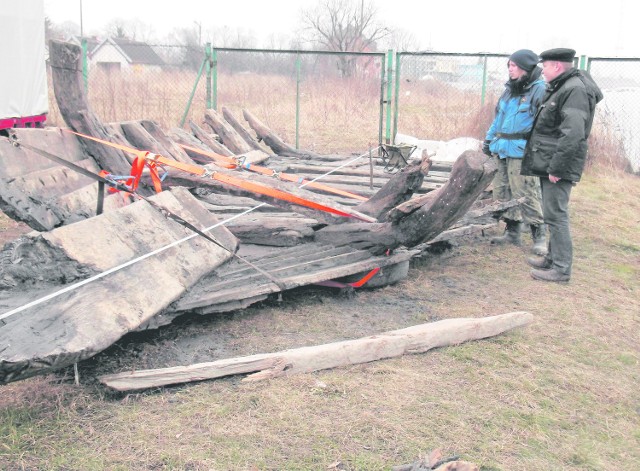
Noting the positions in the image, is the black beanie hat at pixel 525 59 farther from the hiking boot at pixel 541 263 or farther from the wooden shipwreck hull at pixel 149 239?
the hiking boot at pixel 541 263

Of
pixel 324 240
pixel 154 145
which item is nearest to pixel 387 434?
pixel 324 240

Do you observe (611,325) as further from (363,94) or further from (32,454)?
(363,94)

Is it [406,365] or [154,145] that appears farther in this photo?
[154,145]

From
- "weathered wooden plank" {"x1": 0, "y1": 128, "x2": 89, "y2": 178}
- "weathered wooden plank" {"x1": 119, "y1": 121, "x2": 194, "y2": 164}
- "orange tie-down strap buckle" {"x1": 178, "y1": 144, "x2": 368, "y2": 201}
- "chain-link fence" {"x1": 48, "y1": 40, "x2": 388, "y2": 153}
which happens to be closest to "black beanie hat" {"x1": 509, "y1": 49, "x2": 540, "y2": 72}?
"orange tie-down strap buckle" {"x1": 178, "y1": 144, "x2": 368, "y2": 201}

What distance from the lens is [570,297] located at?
555 cm

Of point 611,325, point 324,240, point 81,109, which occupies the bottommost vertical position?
point 611,325

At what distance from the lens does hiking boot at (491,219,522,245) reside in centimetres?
712

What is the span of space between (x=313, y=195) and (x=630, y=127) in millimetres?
10132

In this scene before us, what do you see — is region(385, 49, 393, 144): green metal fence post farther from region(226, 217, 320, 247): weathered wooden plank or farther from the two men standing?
region(226, 217, 320, 247): weathered wooden plank

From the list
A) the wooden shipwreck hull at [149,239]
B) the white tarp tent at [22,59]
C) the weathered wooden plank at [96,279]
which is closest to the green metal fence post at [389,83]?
the white tarp tent at [22,59]

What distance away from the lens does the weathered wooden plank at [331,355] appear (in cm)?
355

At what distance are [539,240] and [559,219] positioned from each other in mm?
1121

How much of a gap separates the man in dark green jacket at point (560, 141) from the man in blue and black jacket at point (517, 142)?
0.43 meters

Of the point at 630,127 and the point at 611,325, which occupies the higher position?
the point at 630,127
